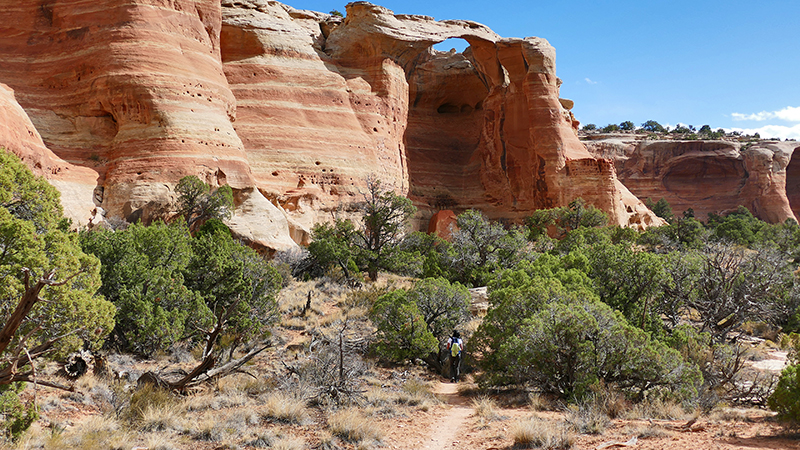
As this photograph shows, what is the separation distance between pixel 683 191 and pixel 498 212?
1322 inches

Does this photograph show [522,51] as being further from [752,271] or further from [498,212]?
[752,271]

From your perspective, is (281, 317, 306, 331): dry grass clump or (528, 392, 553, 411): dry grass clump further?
(281, 317, 306, 331): dry grass clump

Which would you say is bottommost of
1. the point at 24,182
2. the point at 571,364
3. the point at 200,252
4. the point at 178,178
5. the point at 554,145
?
the point at 571,364

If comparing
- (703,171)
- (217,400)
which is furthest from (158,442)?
(703,171)

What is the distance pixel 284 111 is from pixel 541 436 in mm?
31578

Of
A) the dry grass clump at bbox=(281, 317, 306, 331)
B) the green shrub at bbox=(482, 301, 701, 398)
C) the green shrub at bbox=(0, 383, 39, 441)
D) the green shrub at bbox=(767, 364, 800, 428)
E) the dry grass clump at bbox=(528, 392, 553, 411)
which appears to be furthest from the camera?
the dry grass clump at bbox=(281, 317, 306, 331)

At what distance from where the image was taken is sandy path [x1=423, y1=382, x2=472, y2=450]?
905cm

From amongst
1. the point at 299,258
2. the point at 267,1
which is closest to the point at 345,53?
the point at 267,1

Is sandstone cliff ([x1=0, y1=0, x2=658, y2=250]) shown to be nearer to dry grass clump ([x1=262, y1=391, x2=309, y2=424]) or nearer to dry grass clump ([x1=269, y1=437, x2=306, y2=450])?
dry grass clump ([x1=262, y1=391, x2=309, y2=424])

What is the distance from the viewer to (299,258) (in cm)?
2661

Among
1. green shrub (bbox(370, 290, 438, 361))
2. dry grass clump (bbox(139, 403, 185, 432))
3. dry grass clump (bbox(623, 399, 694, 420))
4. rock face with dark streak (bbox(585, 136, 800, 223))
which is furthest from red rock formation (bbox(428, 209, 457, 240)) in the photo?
rock face with dark streak (bbox(585, 136, 800, 223))

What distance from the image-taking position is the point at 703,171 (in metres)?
67.2

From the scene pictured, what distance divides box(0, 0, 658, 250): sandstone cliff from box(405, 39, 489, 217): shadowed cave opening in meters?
0.13

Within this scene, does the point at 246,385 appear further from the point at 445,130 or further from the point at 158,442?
the point at 445,130
